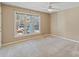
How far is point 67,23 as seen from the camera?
5.95 m

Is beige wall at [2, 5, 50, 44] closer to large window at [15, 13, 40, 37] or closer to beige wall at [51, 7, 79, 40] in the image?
large window at [15, 13, 40, 37]

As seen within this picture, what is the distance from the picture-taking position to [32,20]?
6570mm

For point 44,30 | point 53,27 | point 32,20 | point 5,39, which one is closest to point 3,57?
point 5,39

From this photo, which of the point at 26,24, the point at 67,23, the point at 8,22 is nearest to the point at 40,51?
the point at 8,22

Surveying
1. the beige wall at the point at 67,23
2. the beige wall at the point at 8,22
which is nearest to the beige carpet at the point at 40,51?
the beige wall at the point at 8,22

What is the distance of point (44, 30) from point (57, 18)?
1445 mm

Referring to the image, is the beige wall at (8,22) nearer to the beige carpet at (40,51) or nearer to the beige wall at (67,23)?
the beige carpet at (40,51)

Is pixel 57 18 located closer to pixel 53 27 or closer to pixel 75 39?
pixel 53 27

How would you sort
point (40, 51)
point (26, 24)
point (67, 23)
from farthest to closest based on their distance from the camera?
1. point (26, 24)
2. point (67, 23)
3. point (40, 51)

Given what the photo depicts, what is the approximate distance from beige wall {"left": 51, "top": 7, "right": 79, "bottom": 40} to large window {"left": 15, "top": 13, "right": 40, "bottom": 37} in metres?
1.47

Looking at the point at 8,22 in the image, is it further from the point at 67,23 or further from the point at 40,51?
the point at 67,23

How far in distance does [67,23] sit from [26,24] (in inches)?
105

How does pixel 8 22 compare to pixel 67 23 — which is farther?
pixel 67 23

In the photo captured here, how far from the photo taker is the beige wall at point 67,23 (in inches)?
205
